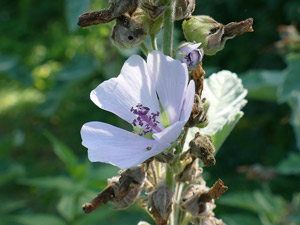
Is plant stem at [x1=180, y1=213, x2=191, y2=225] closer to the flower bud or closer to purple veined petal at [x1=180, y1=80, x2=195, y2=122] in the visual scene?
purple veined petal at [x1=180, y1=80, x2=195, y2=122]

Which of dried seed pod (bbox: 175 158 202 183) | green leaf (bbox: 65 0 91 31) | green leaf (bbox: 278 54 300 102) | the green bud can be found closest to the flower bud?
the green bud

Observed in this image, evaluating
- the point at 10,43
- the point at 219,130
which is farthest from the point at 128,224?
the point at 10,43

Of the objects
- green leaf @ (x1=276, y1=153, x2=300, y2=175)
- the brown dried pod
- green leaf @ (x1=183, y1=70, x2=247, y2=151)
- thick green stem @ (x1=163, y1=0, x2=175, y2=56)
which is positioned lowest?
green leaf @ (x1=276, y1=153, x2=300, y2=175)

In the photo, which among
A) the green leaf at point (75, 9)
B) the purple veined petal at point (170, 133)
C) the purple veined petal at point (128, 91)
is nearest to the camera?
the purple veined petal at point (170, 133)

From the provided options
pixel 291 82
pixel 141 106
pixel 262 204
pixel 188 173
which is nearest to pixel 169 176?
pixel 188 173

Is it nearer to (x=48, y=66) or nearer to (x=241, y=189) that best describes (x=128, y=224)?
(x=241, y=189)

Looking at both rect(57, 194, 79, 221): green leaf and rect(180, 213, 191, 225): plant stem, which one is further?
rect(57, 194, 79, 221): green leaf

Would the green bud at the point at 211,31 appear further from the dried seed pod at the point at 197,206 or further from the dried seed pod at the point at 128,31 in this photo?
the dried seed pod at the point at 197,206

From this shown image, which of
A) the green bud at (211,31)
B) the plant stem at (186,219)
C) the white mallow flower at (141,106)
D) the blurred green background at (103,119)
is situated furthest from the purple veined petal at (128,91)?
the blurred green background at (103,119)
